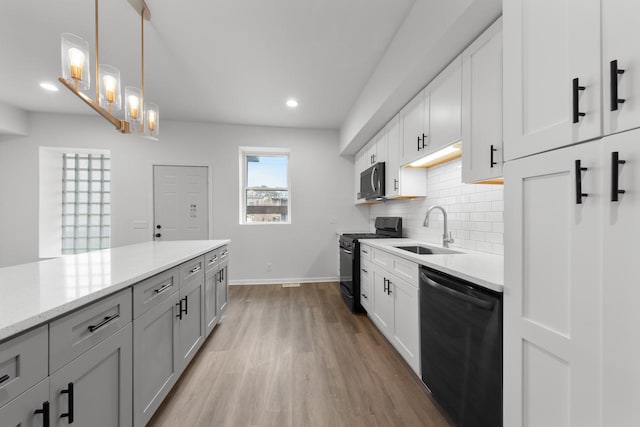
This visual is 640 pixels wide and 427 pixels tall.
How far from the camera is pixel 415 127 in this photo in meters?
2.30

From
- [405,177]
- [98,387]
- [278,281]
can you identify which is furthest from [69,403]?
[278,281]

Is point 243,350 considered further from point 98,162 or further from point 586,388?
point 98,162

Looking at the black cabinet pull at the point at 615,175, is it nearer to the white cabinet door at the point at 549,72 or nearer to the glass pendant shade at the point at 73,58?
the white cabinet door at the point at 549,72

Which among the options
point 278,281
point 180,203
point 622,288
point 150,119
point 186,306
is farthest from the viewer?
point 278,281

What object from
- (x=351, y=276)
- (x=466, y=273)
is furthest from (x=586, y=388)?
(x=351, y=276)

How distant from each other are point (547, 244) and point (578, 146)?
1.07 feet

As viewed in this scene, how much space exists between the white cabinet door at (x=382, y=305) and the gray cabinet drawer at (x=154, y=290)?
5.56ft

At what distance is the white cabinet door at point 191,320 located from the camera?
1.77m

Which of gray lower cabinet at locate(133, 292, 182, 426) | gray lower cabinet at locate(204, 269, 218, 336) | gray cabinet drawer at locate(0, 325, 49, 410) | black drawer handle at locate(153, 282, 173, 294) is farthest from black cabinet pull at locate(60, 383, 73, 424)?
gray lower cabinet at locate(204, 269, 218, 336)

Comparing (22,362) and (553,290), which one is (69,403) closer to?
(22,362)

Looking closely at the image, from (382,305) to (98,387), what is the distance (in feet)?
6.71

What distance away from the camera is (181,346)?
1.75 m

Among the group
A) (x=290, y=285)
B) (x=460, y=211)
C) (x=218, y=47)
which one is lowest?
(x=290, y=285)

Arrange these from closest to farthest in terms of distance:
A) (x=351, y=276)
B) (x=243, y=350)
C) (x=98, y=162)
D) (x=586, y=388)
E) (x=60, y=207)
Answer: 1. (x=586, y=388)
2. (x=243, y=350)
3. (x=351, y=276)
4. (x=60, y=207)
5. (x=98, y=162)
